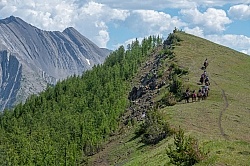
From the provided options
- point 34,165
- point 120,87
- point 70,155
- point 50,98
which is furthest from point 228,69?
point 50,98

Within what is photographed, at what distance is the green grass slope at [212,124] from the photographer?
33.8 metres

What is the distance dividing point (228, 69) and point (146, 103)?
33.3 metres

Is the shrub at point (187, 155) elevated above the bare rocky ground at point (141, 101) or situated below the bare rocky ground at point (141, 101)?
above

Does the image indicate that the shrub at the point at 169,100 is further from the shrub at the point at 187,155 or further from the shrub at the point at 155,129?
the shrub at the point at 187,155

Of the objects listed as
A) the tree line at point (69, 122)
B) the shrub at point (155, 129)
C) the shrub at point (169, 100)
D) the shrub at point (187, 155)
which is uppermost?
the shrub at point (187, 155)

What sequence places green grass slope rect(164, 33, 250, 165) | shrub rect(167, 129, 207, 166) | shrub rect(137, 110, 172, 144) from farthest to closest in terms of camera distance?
shrub rect(137, 110, 172, 144), green grass slope rect(164, 33, 250, 165), shrub rect(167, 129, 207, 166)

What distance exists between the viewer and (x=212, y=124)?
52.3 meters

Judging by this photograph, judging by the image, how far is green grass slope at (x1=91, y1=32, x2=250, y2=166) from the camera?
1332 inches

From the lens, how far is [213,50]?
146 m

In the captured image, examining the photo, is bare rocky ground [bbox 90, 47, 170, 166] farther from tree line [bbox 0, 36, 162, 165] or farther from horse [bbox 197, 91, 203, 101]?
horse [bbox 197, 91, 203, 101]

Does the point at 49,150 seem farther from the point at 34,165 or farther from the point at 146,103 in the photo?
the point at 146,103

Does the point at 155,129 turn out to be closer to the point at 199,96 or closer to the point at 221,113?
the point at 221,113

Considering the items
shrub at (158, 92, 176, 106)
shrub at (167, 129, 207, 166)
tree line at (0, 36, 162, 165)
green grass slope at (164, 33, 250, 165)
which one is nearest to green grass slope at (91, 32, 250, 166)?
green grass slope at (164, 33, 250, 165)

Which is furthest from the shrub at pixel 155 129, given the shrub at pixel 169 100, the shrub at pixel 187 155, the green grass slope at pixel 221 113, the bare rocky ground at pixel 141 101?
the shrub at pixel 187 155
